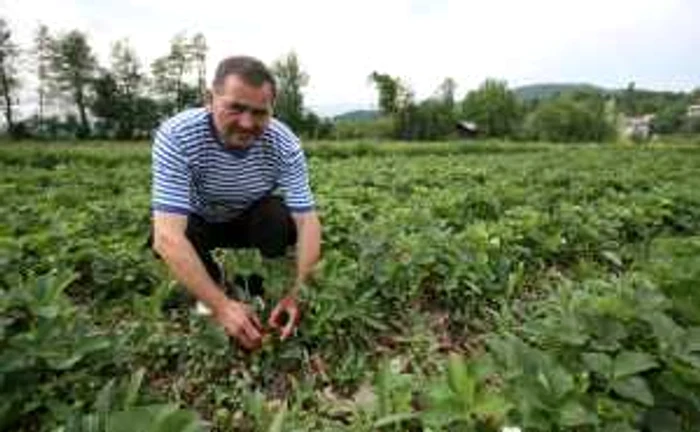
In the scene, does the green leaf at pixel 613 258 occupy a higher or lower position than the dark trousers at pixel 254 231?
lower

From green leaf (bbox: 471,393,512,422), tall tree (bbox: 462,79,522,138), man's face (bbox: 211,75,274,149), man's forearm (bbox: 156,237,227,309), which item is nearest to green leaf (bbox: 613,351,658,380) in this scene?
green leaf (bbox: 471,393,512,422)

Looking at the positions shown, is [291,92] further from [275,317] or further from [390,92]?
[275,317]

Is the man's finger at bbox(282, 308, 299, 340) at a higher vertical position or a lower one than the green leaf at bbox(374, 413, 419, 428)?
higher

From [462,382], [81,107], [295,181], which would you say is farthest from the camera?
[81,107]

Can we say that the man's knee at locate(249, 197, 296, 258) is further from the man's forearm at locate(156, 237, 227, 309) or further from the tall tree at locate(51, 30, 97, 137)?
the tall tree at locate(51, 30, 97, 137)

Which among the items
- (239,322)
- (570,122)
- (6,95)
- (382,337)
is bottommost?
(382,337)

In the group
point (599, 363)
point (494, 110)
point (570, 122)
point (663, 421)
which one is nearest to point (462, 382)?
point (599, 363)

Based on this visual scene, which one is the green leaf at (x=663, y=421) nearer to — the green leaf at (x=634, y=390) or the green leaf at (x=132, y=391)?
the green leaf at (x=634, y=390)

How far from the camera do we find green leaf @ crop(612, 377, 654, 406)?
2.20 meters

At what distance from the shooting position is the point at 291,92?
57844 mm

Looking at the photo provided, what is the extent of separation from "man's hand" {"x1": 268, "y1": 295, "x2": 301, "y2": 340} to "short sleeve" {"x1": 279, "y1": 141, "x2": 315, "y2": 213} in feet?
2.04

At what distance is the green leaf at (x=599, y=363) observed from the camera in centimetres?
227

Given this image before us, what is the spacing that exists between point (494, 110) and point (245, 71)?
237 feet

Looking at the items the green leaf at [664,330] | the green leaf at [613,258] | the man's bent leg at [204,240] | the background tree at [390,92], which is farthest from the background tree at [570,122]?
the green leaf at [664,330]
